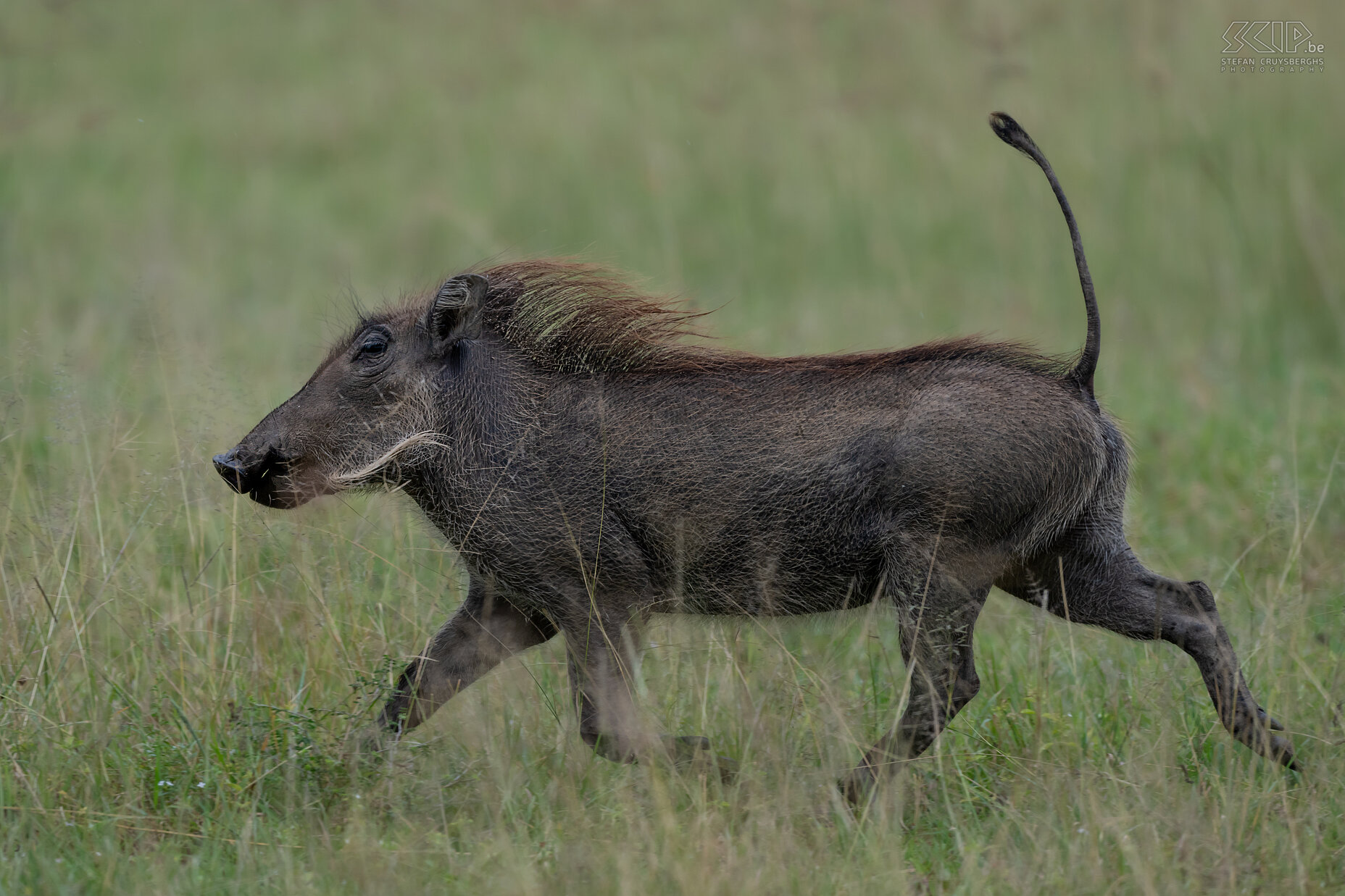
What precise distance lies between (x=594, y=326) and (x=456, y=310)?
35cm

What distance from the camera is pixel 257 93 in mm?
11953

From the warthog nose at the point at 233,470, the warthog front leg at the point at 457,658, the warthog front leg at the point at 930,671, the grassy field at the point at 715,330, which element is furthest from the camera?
the warthog front leg at the point at 457,658

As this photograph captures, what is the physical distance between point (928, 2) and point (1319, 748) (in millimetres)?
9405

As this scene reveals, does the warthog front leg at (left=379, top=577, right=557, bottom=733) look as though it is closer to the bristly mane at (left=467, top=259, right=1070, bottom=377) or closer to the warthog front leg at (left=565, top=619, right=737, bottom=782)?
the warthog front leg at (left=565, top=619, right=737, bottom=782)

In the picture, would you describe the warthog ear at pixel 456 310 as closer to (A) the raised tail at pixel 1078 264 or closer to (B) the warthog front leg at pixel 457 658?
(B) the warthog front leg at pixel 457 658

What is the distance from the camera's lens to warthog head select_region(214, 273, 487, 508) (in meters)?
3.69

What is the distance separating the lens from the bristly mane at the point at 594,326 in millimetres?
3693

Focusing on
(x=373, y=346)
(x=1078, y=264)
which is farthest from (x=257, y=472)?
(x=1078, y=264)

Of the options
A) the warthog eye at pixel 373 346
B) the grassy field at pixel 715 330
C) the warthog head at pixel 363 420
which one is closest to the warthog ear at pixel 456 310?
the warthog head at pixel 363 420

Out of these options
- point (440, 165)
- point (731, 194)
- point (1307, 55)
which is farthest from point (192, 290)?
point (1307, 55)

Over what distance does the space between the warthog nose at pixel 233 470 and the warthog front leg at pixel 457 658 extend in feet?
2.00

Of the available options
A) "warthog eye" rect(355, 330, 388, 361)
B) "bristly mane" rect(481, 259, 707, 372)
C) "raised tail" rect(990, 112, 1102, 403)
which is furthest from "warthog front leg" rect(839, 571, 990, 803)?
"warthog eye" rect(355, 330, 388, 361)

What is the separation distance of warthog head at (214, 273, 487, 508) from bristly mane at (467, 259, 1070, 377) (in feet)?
0.43

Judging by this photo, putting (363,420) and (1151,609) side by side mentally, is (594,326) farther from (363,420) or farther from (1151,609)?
(1151,609)
